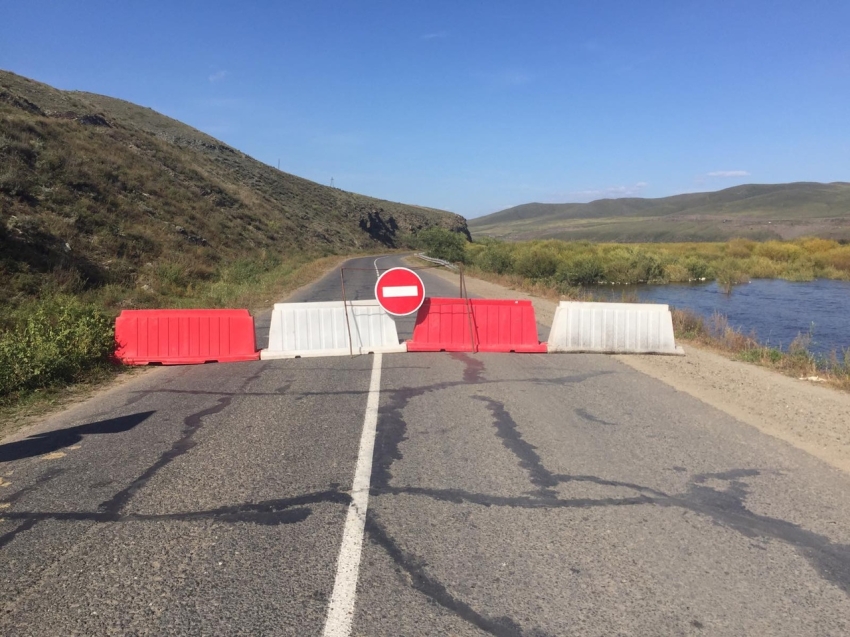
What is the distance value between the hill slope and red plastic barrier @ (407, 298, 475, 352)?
33.1 ft

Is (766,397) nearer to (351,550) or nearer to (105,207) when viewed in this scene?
(351,550)

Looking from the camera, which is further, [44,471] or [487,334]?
[487,334]

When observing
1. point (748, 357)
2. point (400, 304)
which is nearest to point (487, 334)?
point (400, 304)

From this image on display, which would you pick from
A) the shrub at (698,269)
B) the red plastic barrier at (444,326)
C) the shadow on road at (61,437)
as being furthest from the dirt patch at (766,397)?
the shrub at (698,269)

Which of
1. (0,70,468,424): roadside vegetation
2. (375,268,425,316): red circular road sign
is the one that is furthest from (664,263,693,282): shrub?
(375,268,425,316): red circular road sign

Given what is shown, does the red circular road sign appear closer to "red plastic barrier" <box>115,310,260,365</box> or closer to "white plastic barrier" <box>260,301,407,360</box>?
"white plastic barrier" <box>260,301,407,360</box>

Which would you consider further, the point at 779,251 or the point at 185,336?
the point at 779,251

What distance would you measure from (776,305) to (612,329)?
19849 mm

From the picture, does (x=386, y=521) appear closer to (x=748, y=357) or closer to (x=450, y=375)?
(x=450, y=375)

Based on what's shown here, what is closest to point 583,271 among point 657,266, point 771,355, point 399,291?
point 657,266

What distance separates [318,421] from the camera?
684 cm

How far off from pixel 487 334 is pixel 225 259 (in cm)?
2385

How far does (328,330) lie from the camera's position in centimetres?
1091

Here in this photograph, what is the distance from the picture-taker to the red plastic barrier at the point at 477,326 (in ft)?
37.1
